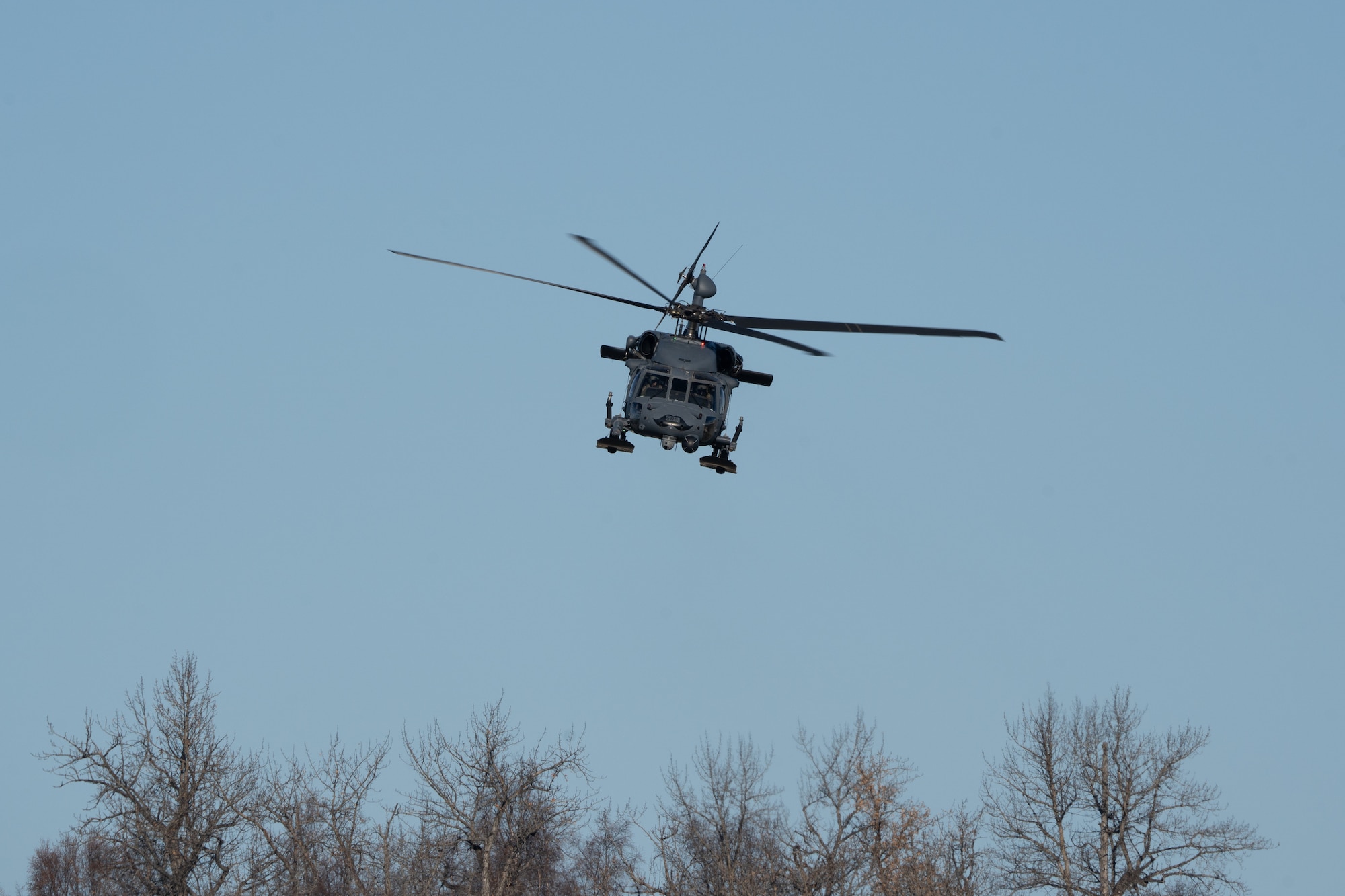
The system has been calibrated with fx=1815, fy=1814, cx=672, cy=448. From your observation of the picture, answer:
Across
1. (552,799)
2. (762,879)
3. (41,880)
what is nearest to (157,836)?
(552,799)

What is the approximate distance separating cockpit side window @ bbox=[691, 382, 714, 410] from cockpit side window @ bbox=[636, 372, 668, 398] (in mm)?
570

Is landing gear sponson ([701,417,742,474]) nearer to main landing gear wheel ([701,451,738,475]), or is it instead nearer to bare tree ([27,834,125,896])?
main landing gear wheel ([701,451,738,475])

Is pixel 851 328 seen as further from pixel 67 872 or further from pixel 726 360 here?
pixel 67 872

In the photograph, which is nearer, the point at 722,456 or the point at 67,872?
the point at 722,456

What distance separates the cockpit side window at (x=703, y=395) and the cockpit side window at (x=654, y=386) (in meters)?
0.57

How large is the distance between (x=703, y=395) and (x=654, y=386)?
3.33 ft

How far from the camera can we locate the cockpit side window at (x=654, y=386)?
36.7 metres

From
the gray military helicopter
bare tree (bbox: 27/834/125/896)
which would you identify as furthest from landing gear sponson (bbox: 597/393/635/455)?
bare tree (bbox: 27/834/125/896)

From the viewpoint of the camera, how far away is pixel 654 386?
36719 mm

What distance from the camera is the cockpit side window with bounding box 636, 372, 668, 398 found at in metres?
36.7

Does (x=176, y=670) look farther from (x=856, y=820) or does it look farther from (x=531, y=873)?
(x=856, y=820)

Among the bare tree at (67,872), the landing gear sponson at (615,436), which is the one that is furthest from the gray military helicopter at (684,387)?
the bare tree at (67,872)

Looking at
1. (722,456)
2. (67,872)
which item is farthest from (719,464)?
(67,872)

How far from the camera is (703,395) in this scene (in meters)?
36.8
